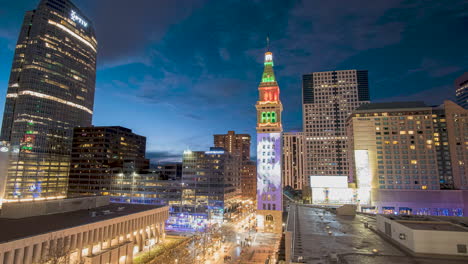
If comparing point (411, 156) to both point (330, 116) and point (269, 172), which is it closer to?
point (330, 116)

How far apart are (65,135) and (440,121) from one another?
216m

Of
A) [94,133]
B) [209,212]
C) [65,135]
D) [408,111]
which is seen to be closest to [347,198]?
[408,111]

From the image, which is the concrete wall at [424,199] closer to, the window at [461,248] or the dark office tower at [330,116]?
the dark office tower at [330,116]

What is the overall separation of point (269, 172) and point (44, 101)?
137 m

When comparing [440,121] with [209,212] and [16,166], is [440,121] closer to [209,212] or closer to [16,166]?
[209,212]

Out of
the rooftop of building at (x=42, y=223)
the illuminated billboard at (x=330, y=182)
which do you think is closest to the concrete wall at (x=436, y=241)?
the rooftop of building at (x=42, y=223)

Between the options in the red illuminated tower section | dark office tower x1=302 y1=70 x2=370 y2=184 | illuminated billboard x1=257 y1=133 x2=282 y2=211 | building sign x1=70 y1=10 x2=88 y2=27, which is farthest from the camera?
building sign x1=70 y1=10 x2=88 y2=27

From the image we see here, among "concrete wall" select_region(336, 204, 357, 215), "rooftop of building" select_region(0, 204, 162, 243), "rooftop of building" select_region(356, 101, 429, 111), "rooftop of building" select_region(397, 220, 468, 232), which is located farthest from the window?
"rooftop of building" select_region(356, 101, 429, 111)

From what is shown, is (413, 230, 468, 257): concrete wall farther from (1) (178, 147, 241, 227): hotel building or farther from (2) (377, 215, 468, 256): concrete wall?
(1) (178, 147, 241, 227): hotel building

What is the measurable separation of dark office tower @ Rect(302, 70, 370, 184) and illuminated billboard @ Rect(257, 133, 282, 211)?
69.6 m

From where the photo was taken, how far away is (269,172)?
105875 millimetres

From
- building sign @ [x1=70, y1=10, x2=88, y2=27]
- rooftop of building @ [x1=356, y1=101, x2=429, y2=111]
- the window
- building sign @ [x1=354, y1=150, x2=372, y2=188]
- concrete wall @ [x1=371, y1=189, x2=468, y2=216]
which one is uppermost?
building sign @ [x1=70, y1=10, x2=88, y2=27]

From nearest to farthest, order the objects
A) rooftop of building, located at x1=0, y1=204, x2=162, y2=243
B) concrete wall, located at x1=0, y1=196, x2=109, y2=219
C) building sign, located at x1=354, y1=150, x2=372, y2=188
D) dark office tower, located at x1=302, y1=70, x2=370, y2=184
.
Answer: rooftop of building, located at x1=0, y1=204, x2=162, y2=243
concrete wall, located at x1=0, y1=196, x2=109, y2=219
building sign, located at x1=354, y1=150, x2=372, y2=188
dark office tower, located at x1=302, y1=70, x2=370, y2=184

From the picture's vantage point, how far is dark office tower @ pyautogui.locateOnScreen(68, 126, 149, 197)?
14550cm
